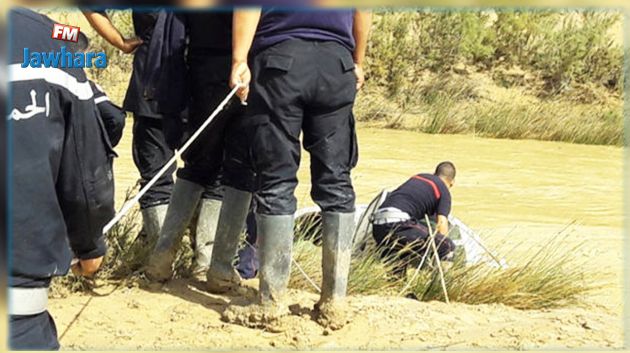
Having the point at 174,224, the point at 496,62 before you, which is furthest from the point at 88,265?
the point at 496,62

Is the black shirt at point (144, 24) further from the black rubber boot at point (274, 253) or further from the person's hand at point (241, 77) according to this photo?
the black rubber boot at point (274, 253)

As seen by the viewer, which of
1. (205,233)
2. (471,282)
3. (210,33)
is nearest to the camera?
(210,33)

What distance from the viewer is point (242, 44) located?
12.9 ft

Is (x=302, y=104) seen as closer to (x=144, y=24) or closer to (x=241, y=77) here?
(x=241, y=77)

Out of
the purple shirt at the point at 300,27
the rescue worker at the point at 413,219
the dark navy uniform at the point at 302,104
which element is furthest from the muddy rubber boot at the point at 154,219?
the rescue worker at the point at 413,219

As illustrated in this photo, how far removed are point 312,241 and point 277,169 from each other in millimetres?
1552

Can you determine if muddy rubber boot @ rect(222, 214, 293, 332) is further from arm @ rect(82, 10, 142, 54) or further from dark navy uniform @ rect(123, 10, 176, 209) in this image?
arm @ rect(82, 10, 142, 54)

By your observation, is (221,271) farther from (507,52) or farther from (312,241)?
(507,52)

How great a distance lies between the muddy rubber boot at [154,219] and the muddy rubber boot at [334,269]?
42.2 inches

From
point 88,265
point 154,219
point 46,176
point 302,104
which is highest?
point 46,176

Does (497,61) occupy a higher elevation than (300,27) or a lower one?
lower

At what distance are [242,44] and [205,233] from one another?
1238 millimetres

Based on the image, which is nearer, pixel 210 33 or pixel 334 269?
pixel 334 269

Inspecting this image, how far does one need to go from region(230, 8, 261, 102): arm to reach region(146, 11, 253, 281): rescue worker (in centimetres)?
40
